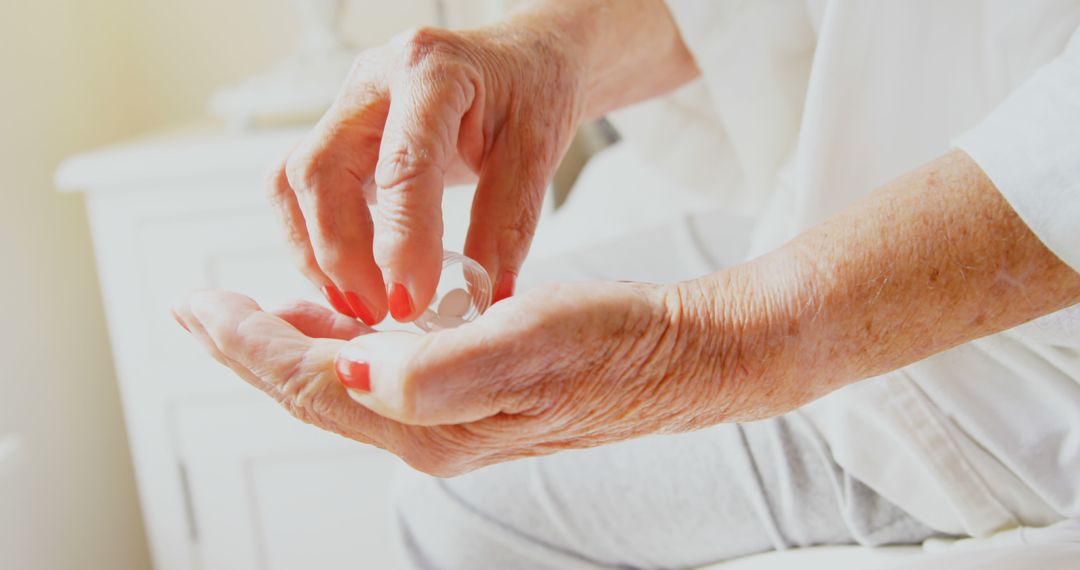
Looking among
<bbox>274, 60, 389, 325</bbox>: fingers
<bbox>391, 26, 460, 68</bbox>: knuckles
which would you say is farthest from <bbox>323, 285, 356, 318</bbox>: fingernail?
<bbox>391, 26, 460, 68</bbox>: knuckles

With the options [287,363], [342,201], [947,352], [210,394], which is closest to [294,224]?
[342,201]

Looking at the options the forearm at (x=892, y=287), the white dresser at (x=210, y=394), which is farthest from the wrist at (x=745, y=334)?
the white dresser at (x=210, y=394)

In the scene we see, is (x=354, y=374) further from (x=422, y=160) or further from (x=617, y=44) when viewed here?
(x=617, y=44)

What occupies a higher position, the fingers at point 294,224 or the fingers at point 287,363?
the fingers at point 294,224

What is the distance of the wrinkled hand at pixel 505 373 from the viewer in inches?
15.5

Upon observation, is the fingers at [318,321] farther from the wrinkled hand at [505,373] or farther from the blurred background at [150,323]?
the blurred background at [150,323]

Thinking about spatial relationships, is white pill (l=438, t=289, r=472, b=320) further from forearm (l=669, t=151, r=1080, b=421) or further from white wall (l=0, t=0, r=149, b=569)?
white wall (l=0, t=0, r=149, b=569)

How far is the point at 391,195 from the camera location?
0.49 m

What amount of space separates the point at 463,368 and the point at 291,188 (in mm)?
241

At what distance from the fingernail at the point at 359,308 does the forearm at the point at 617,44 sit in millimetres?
238

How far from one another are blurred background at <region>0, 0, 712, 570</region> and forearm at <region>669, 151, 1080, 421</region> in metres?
0.58

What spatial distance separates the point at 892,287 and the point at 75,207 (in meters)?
1.30

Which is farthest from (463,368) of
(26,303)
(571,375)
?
(26,303)

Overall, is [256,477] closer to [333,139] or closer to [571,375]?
[333,139]
